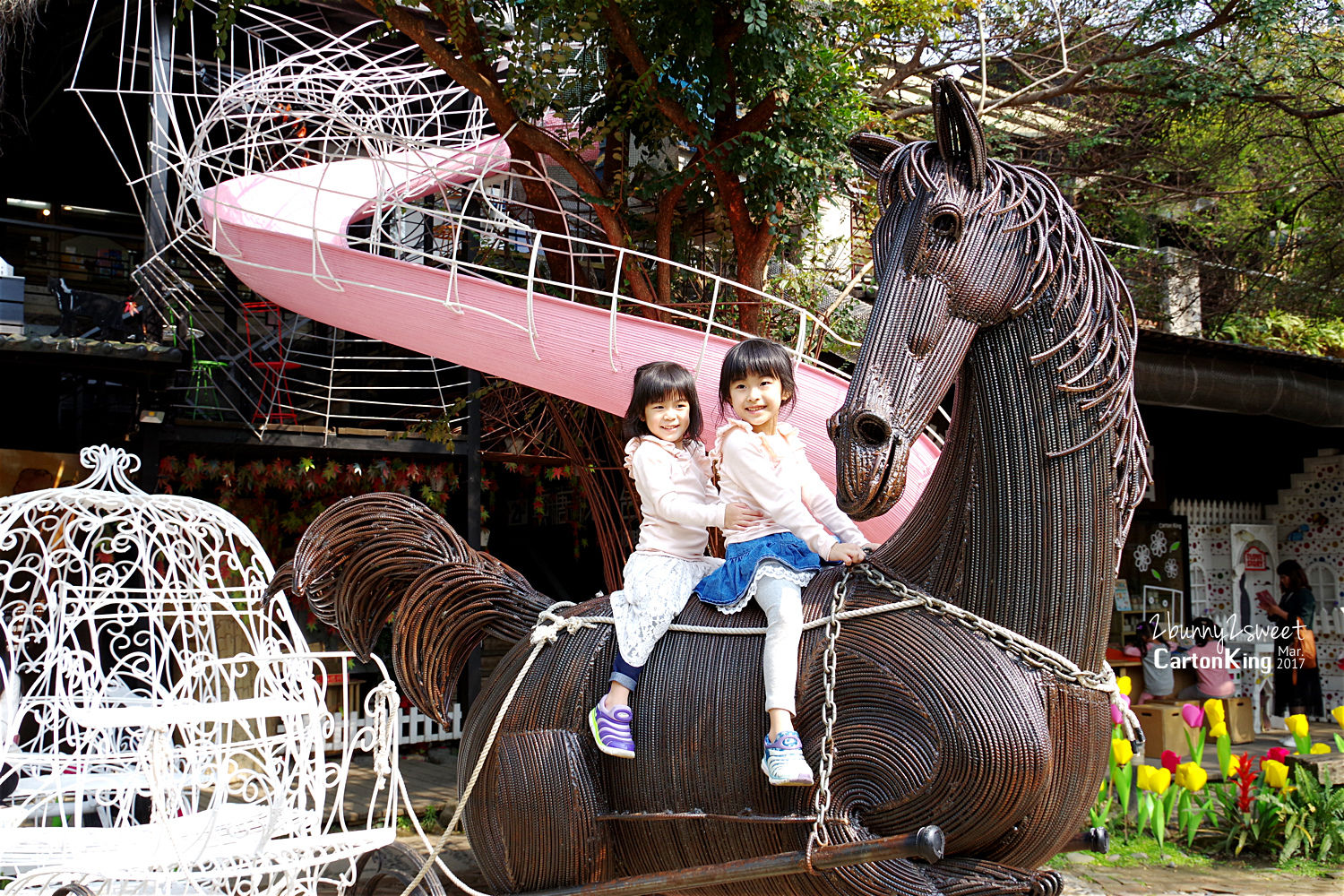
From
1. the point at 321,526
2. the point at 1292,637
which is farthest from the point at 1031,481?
the point at 1292,637

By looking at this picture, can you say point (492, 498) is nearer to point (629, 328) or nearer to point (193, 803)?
point (629, 328)

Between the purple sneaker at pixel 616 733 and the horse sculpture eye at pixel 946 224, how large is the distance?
1255mm

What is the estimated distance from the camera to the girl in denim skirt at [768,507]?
7.80 ft

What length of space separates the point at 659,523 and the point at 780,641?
1.86ft

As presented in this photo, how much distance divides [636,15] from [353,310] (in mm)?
2529

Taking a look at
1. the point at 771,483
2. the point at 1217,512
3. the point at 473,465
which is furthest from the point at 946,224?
the point at 1217,512

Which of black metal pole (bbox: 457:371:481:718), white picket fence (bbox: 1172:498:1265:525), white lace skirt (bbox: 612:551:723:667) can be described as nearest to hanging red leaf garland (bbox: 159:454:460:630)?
black metal pole (bbox: 457:371:481:718)

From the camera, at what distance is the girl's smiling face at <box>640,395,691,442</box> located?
2730mm

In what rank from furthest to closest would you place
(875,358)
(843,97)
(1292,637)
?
(1292,637)
(843,97)
(875,358)

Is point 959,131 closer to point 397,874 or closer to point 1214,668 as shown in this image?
point 397,874

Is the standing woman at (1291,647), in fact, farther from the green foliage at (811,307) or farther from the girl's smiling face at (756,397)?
the girl's smiling face at (756,397)

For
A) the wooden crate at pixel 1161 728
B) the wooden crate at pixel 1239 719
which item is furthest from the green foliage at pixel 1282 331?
the wooden crate at pixel 1161 728

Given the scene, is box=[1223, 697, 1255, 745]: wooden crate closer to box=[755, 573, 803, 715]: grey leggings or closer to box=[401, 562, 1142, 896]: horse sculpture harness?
box=[401, 562, 1142, 896]: horse sculpture harness

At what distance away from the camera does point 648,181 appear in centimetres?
688
